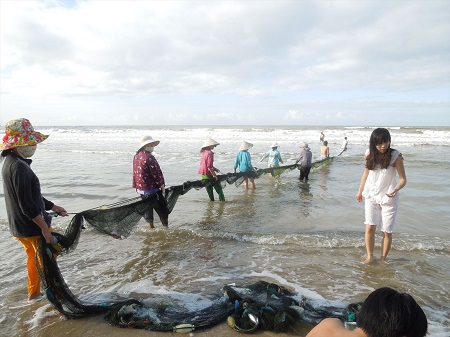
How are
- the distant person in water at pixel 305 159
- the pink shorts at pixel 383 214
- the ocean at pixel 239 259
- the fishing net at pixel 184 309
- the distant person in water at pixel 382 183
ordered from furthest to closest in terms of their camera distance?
the distant person in water at pixel 305 159
the pink shorts at pixel 383 214
the distant person in water at pixel 382 183
the ocean at pixel 239 259
the fishing net at pixel 184 309

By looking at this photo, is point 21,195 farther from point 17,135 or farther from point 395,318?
point 395,318

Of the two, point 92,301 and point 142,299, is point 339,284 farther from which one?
point 92,301

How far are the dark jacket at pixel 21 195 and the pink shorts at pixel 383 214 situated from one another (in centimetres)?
410

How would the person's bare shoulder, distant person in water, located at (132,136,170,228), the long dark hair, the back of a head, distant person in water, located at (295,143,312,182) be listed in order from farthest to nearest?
1. distant person in water, located at (295,143,312,182)
2. distant person in water, located at (132,136,170,228)
3. the long dark hair
4. the person's bare shoulder
5. the back of a head

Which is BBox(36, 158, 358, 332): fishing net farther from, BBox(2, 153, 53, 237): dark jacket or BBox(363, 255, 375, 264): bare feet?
BBox(363, 255, 375, 264): bare feet

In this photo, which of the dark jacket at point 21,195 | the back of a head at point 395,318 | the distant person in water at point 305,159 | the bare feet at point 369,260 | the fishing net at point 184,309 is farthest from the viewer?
the distant person in water at point 305,159

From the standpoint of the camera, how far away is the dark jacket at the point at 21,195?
3016mm

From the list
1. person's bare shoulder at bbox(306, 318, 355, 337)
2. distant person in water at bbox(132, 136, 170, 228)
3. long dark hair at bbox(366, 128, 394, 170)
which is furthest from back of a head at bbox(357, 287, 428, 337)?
distant person in water at bbox(132, 136, 170, 228)

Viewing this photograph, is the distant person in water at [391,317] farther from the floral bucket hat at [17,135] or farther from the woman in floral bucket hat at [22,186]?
the floral bucket hat at [17,135]

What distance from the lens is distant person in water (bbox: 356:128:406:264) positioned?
4.16 metres

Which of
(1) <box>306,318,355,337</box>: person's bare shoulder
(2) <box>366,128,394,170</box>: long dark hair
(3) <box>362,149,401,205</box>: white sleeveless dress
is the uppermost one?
(2) <box>366,128,394,170</box>: long dark hair

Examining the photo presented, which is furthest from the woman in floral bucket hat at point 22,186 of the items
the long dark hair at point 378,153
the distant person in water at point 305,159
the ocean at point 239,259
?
the distant person in water at point 305,159

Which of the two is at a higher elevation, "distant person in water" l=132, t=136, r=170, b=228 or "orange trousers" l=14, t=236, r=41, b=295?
"distant person in water" l=132, t=136, r=170, b=228

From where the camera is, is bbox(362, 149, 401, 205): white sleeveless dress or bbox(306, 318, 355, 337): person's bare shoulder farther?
bbox(362, 149, 401, 205): white sleeveless dress
